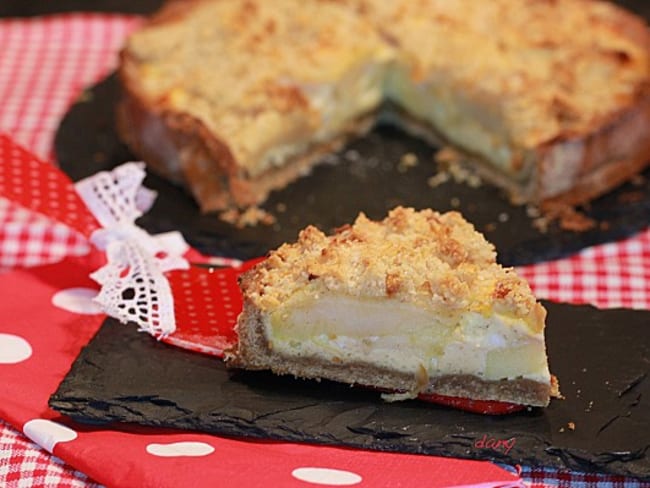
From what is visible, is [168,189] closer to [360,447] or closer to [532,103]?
[532,103]

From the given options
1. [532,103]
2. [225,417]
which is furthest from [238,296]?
[532,103]

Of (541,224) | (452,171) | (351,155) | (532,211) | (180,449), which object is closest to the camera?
(180,449)

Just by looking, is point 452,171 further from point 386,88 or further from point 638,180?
point 638,180

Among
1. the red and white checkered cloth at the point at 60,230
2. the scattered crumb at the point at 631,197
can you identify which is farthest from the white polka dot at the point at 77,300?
the scattered crumb at the point at 631,197

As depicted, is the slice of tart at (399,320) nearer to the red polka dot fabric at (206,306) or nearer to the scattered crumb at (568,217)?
the red polka dot fabric at (206,306)

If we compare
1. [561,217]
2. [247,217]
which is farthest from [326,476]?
[561,217]

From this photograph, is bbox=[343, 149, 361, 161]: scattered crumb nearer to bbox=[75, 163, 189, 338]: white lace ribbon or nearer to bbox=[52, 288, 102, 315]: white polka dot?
bbox=[75, 163, 189, 338]: white lace ribbon

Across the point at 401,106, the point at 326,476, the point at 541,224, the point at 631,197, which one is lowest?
the point at 326,476
